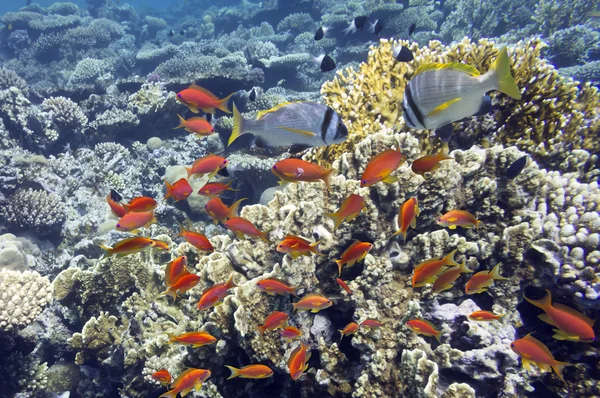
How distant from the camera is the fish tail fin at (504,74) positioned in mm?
2307

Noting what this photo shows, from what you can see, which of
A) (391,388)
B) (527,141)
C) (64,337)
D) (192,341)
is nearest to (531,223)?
(527,141)

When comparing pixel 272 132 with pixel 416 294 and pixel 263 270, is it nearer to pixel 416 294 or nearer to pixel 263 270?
pixel 263 270

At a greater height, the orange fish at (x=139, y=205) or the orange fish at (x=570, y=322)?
the orange fish at (x=139, y=205)

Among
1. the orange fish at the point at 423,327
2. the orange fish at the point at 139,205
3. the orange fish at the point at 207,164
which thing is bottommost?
the orange fish at the point at 423,327

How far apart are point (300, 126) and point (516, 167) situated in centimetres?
234

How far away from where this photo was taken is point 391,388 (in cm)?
310

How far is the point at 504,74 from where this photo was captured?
92.3 inches

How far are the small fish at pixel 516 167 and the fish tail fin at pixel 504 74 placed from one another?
3.92ft

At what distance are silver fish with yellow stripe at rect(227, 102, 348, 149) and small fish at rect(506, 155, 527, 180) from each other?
1.94 meters

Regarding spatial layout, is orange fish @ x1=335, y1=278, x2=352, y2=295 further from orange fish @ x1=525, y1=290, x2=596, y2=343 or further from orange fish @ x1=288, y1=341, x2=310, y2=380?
orange fish @ x1=525, y1=290, x2=596, y2=343

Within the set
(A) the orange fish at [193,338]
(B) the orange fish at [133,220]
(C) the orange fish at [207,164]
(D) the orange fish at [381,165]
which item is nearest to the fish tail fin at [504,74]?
(D) the orange fish at [381,165]

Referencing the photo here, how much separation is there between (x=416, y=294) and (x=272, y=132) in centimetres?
221

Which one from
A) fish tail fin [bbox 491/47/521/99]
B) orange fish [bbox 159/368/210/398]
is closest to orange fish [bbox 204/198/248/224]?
orange fish [bbox 159/368/210/398]

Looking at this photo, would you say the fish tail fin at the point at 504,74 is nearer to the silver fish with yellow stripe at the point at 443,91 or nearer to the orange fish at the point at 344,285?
the silver fish with yellow stripe at the point at 443,91
